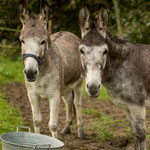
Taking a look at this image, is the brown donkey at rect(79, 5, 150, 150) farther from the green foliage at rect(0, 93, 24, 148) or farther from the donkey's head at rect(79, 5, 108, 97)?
the green foliage at rect(0, 93, 24, 148)

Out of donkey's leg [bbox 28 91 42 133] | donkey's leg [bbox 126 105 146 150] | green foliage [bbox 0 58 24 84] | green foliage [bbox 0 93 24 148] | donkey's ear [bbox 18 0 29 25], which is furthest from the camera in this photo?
green foliage [bbox 0 58 24 84]

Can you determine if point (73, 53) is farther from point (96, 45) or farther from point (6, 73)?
point (6, 73)

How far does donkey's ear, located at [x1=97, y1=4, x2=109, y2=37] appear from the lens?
3842 millimetres

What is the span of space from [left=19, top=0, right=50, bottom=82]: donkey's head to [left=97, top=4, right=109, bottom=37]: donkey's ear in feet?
2.60

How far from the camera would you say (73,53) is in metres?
5.45

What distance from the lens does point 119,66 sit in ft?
13.6

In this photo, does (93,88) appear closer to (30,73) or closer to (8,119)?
(30,73)

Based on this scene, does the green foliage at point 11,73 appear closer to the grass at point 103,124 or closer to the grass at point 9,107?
the grass at point 9,107

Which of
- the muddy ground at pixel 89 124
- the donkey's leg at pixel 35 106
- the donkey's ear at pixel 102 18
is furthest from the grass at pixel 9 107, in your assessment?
the donkey's ear at pixel 102 18

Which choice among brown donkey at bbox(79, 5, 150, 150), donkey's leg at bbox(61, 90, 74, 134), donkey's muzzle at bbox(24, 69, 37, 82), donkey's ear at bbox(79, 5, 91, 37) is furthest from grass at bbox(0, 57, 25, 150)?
donkey's ear at bbox(79, 5, 91, 37)

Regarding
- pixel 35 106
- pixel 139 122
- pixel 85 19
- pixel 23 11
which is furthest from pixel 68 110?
pixel 85 19

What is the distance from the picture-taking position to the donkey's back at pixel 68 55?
505 centimetres

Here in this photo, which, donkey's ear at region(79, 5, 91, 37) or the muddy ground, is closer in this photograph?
donkey's ear at region(79, 5, 91, 37)

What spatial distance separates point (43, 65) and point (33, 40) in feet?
1.61
